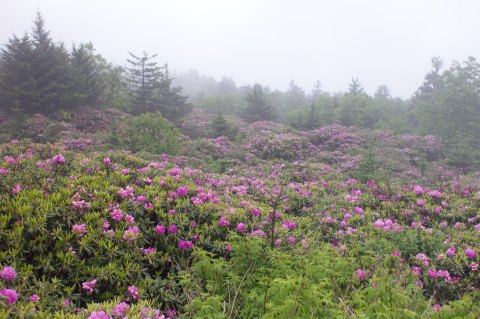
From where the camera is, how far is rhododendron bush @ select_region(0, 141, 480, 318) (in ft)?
8.85

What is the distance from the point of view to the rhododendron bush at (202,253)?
2697 millimetres

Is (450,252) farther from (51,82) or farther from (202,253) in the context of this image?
(51,82)

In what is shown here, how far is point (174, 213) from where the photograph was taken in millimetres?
4605

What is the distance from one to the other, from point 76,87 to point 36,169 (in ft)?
58.7

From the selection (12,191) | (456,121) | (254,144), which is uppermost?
(456,121)

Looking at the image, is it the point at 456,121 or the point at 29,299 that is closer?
the point at 29,299

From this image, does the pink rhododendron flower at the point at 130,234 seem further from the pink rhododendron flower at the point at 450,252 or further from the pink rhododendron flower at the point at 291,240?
the pink rhododendron flower at the point at 450,252

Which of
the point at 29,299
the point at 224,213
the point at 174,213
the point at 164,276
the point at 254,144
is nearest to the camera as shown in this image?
the point at 29,299

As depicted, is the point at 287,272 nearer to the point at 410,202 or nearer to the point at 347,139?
the point at 410,202

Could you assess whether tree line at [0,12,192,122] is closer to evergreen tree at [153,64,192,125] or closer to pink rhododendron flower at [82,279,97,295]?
evergreen tree at [153,64,192,125]

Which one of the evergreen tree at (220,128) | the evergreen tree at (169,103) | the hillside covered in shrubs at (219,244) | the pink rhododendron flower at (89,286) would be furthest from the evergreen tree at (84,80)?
the pink rhododendron flower at (89,286)

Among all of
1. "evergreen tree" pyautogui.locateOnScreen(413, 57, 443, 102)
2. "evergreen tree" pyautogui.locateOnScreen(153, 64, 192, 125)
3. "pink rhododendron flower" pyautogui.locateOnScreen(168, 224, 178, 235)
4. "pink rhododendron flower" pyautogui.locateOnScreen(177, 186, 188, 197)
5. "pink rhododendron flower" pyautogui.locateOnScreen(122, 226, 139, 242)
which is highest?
"evergreen tree" pyautogui.locateOnScreen(413, 57, 443, 102)

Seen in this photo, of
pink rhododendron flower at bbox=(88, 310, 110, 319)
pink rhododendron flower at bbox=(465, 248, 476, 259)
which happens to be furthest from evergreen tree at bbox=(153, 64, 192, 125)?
pink rhododendron flower at bbox=(88, 310, 110, 319)

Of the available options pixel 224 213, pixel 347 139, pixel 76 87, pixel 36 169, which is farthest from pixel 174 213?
pixel 76 87
